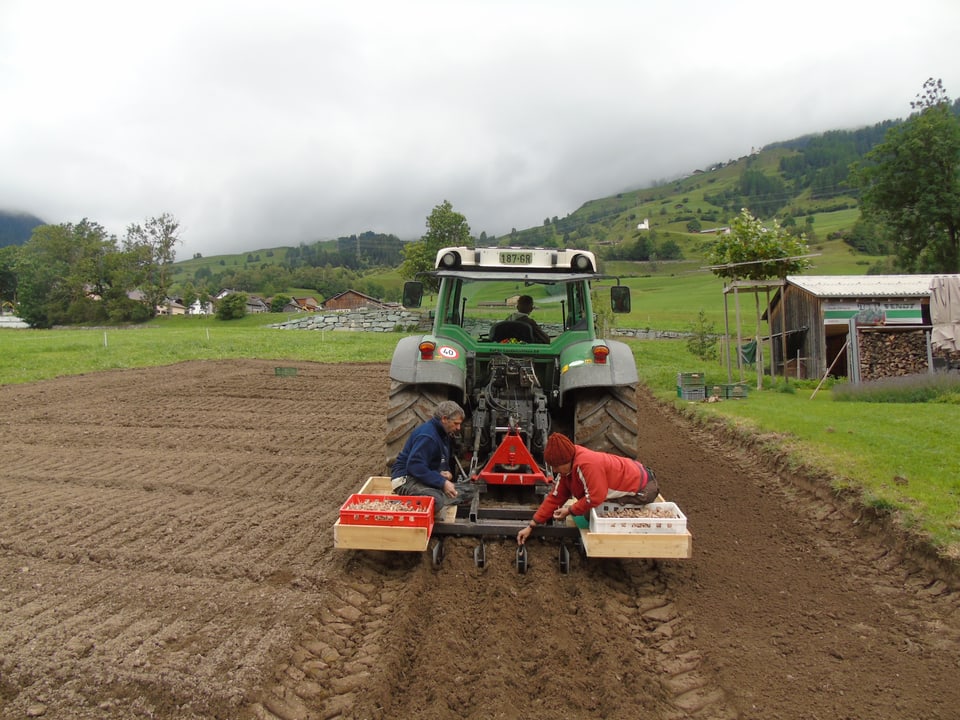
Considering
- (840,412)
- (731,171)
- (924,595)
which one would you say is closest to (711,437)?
(840,412)

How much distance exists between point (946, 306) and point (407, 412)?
564 inches

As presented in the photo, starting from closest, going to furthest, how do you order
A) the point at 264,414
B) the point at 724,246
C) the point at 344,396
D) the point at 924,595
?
1. the point at 924,595
2. the point at 264,414
3. the point at 344,396
4. the point at 724,246

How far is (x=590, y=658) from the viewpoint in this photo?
3.57 m

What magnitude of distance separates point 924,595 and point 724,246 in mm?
12096

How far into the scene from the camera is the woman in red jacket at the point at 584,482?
444 cm

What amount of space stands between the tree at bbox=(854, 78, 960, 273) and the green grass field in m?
13.0

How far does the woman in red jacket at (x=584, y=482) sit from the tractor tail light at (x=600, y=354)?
1.09 metres

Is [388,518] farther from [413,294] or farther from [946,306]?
[946,306]

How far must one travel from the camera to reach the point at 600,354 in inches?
222

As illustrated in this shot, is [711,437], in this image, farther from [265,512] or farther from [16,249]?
[16,249]

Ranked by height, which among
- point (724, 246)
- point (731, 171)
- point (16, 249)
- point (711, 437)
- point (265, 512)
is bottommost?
point (711, 437)

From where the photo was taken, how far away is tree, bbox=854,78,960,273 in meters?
26.2

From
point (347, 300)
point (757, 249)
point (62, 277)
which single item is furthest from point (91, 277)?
point (757, 249)

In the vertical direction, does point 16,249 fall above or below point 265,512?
above
